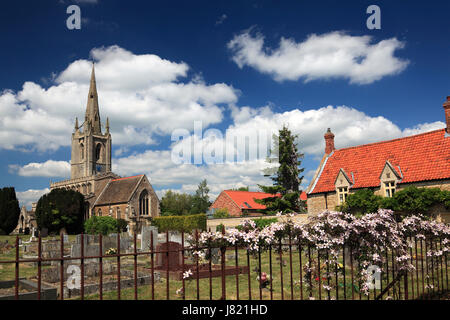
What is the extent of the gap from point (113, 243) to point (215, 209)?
31.2 m

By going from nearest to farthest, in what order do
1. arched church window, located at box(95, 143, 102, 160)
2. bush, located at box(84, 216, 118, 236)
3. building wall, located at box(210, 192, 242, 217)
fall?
bush, located at box(84, 216, 118, 236)
building wall, located at box(210, 192, 242, 217)
arched church window, located at box(95, 143, 102, 160)

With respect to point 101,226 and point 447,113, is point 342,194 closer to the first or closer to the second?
point 447,113

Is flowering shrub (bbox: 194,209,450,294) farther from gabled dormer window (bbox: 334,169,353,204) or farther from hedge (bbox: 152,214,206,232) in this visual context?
hedge (bbox: 152,214,206,232)

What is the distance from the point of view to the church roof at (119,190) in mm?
61875

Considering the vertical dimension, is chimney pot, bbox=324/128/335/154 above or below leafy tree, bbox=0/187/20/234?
above

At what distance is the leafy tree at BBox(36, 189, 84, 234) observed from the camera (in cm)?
5209

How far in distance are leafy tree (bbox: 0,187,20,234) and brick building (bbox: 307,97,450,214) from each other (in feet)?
158

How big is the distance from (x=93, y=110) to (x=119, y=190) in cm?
3586

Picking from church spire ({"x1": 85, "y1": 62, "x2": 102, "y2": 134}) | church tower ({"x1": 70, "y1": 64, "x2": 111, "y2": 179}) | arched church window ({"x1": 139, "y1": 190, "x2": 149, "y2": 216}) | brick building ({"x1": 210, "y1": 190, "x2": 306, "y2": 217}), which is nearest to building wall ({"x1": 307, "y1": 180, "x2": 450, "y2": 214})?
brick building ({"x1": 210, "y1": 190, "x2": 306, "y2": 217})

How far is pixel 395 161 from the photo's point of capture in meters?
26.3

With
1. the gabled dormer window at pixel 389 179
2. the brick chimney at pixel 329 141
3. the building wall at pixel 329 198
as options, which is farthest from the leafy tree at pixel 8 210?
the gabled dormer window at pixel 389 179

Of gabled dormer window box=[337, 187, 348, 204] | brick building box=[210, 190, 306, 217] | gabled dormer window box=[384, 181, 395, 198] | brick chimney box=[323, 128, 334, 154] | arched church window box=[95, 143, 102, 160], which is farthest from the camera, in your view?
arched church window box=[95, 143, 102, 160]

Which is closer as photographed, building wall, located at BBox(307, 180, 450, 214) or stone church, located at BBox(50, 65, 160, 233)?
building wall, located at BBox(307, 180, 450, 214)
